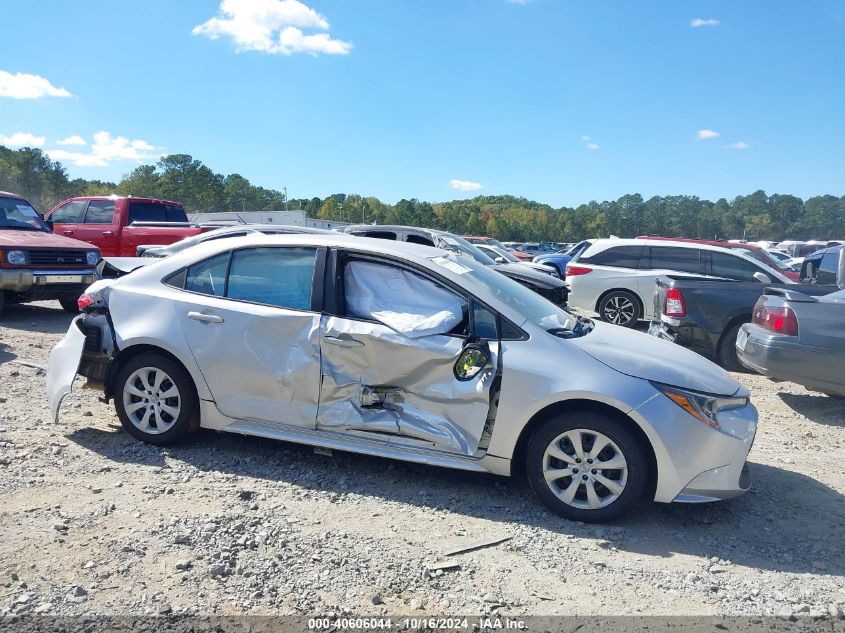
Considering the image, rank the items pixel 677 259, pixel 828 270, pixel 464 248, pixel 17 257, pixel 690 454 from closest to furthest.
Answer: pixel 690 454 < pixel 828 270 < pixel 17 257 < pixel 677 259 < pixel 464 248

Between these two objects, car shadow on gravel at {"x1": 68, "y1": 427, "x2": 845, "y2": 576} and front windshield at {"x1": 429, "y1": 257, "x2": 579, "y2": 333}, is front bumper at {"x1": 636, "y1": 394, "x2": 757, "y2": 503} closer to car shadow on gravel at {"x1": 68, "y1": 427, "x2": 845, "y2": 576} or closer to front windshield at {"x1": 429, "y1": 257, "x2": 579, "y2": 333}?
car shadow on gravel at {"x1": 68, "y1": 427, "x2": 845, "y2": 576}

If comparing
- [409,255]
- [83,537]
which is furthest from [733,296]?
[83,537]

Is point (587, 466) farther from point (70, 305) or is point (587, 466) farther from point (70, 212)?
point (70, 212)

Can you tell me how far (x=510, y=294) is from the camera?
4324 mm

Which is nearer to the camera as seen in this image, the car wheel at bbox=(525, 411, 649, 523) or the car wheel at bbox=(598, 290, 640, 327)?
the car wheel at bbox=(525, 411, 649, 523)

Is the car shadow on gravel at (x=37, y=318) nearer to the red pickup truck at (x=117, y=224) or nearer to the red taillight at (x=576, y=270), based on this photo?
the red pickup truck at (x=117, y=224)

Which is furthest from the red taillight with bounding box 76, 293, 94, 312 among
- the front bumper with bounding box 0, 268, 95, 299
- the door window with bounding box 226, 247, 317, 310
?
the front bumper with bounding box 0, 268, 95, 299

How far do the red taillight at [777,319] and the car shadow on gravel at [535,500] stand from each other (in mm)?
1875

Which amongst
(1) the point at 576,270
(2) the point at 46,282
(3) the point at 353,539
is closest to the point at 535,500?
(3) the point at 353,539

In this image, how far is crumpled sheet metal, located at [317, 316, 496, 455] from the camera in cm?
379

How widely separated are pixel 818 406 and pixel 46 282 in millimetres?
10192

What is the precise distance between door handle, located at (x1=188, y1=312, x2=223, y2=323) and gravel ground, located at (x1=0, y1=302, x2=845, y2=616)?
96 centimetres

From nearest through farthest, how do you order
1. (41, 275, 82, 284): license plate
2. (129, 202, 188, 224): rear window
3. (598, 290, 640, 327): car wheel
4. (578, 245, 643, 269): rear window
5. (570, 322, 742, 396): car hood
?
(570, 322, 742, 396): car hood → (41, 275, 82, 284): license plate → (598, 290, 640, 327): car wheel → (578, 245, 643, 269): rear window → (129, 202, 188, 224): rear window

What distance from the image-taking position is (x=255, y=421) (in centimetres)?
425
